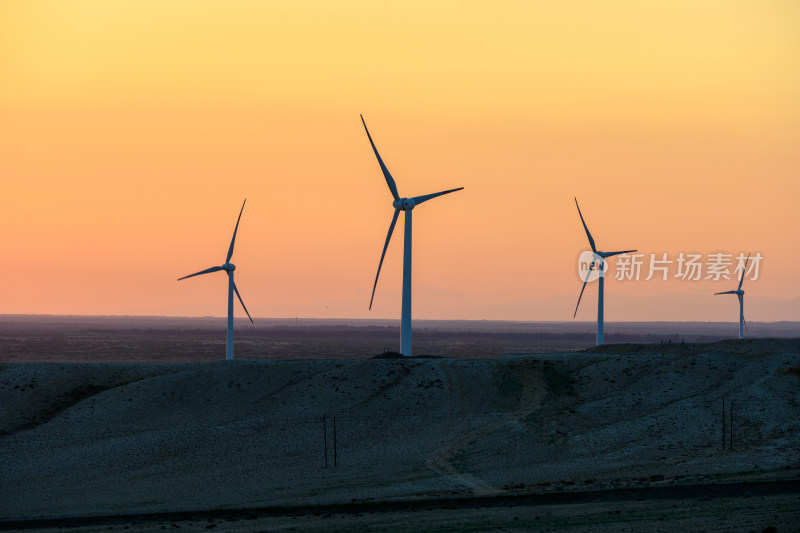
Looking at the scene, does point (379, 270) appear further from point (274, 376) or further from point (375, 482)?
point (375, 482)

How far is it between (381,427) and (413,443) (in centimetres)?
518

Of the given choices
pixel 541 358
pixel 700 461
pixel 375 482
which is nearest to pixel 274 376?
pixel 541 358

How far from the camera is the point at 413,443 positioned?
63.3 metres

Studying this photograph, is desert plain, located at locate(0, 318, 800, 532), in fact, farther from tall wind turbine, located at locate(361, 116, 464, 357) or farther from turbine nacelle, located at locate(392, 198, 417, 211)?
turbine nacelle, located at locate(392, 198, 417, 211)

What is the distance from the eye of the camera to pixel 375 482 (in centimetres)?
5206

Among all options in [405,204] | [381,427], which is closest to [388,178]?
[405,204]

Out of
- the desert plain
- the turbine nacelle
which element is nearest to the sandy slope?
the desert plain

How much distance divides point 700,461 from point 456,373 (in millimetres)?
28815

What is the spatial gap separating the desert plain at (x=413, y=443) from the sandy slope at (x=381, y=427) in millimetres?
214

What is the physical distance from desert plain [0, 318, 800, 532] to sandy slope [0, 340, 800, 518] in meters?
0.21

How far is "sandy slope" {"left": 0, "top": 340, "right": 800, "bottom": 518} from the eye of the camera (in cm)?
5125

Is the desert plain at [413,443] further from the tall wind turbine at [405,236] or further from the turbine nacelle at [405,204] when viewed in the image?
the turbine nacelle at [405,204]

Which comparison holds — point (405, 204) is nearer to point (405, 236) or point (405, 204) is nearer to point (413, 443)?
point (405, 236)

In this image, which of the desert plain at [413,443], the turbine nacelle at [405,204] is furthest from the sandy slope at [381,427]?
the turbine nacelle at [405,204]
